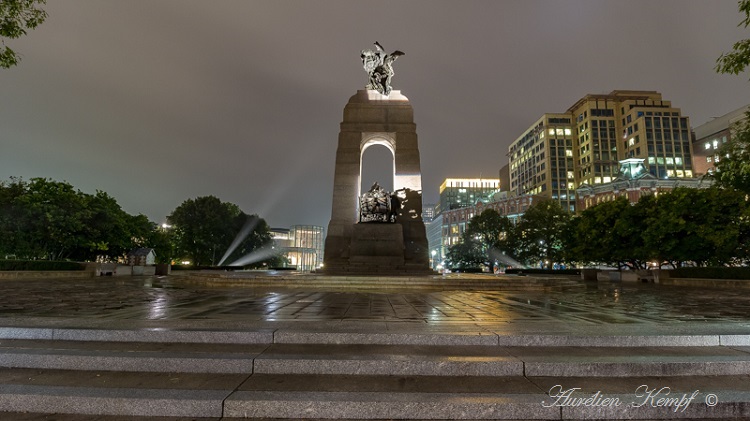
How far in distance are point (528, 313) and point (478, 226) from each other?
59.9 metres

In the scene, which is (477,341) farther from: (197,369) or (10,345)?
(10,345)

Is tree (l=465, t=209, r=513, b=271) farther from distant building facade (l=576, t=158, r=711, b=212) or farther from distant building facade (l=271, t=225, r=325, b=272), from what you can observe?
distant building facade (l=271, t=225, r=325, b=272)

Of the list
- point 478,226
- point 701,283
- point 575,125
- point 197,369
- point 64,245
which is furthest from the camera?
point 575,125

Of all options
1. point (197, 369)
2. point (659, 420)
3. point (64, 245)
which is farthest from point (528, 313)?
point (64, 245)

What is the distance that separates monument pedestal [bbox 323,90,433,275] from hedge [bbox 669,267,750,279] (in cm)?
1969

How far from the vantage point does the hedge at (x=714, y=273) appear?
79.9ft

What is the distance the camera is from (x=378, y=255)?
834 inches

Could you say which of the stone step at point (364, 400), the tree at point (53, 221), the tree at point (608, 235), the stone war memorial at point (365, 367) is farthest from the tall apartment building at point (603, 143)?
the stone step at point (364, 400)

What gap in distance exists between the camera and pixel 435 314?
307 inches

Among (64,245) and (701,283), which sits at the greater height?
(64,245)

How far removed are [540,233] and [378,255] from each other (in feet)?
142

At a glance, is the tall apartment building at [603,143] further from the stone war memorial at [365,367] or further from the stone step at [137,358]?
→ the stone step at [137,358]

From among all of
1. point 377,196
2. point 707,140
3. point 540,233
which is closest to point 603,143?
point 707,140

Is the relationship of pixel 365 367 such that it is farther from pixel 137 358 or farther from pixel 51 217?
pixel 51 217
